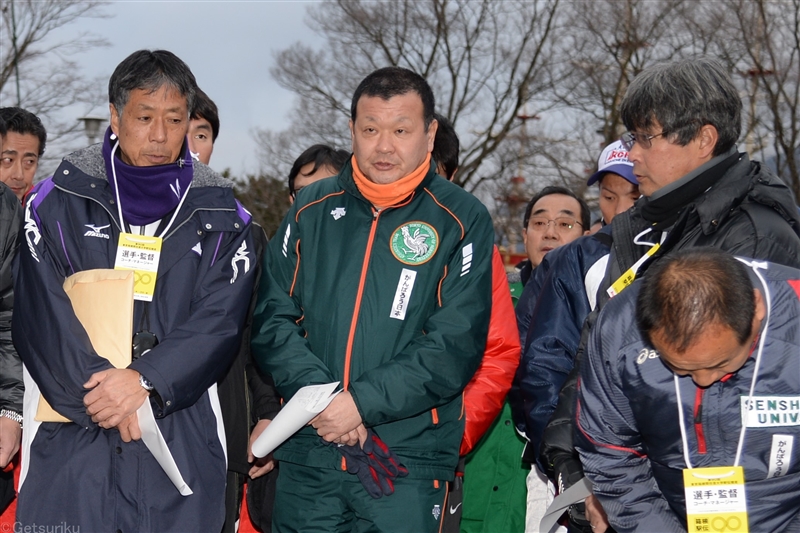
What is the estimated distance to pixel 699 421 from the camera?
2920 millimetres

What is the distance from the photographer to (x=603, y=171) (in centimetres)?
496

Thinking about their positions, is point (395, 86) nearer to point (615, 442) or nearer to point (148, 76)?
point (148, 76)

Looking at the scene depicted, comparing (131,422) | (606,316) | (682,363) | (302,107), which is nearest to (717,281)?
(682,363)

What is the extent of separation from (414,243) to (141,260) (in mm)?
1032

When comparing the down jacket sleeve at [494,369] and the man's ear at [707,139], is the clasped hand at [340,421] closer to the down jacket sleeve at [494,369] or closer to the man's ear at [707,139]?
the down jacket sleeve at [494,369]

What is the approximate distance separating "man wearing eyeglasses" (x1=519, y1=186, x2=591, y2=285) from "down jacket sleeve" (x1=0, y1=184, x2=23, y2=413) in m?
2.67

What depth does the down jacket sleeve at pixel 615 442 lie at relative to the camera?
120 inches

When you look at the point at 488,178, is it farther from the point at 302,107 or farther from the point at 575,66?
the point at 302,107

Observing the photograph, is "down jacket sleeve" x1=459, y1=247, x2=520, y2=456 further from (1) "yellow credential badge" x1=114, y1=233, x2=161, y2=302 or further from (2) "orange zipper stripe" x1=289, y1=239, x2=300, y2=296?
(1) "yellow credential badge" x1=114, y1=233, x2=161, y2=302

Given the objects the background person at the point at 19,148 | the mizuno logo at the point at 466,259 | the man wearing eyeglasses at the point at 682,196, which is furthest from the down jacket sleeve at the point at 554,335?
the background person at the point at 19,148

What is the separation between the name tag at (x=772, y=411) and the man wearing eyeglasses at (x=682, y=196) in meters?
0.54

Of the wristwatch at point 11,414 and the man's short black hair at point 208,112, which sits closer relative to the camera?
the wristwatch at point 11,414

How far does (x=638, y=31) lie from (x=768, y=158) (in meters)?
3.92

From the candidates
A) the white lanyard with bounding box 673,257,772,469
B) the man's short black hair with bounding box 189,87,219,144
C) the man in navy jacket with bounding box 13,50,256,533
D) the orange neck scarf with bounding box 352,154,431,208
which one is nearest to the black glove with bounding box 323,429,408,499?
the man in navy jacket with bounding box 13,50,256,533
